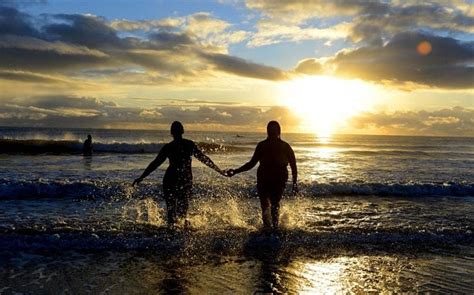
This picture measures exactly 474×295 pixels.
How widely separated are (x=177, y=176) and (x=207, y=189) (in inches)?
323

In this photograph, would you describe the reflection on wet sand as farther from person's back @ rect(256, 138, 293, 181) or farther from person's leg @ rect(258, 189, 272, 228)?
person's back @ rect(256, 138, 293, 181)

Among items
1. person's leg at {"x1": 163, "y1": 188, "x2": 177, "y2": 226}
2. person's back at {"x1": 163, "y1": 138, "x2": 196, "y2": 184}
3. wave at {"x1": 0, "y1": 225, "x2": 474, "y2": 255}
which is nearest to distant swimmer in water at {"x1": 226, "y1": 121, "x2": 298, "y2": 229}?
Result: wave at {"x1": 0, "y1": 225, "x2": 474, "y2": 255}

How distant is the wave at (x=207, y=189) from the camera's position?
1446cm

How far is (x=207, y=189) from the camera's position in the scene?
1658 cm

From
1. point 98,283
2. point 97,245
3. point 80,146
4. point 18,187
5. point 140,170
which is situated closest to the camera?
point 98,283

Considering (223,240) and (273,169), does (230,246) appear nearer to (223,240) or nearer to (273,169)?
(223,240)

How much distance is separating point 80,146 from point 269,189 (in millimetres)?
38584

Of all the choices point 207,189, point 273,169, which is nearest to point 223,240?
point 273,169

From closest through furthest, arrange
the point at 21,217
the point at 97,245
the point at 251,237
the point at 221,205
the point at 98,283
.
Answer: the point at 98,283, the point at 97,245, the point at 251,237, the point at 21,217, the point at 221,205

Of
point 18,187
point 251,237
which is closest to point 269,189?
point 251,237

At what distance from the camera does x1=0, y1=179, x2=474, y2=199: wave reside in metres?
14.5

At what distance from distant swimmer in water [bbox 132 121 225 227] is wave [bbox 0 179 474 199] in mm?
5818

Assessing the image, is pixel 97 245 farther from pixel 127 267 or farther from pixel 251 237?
pixel 251 237

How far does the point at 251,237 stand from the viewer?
8375mm
